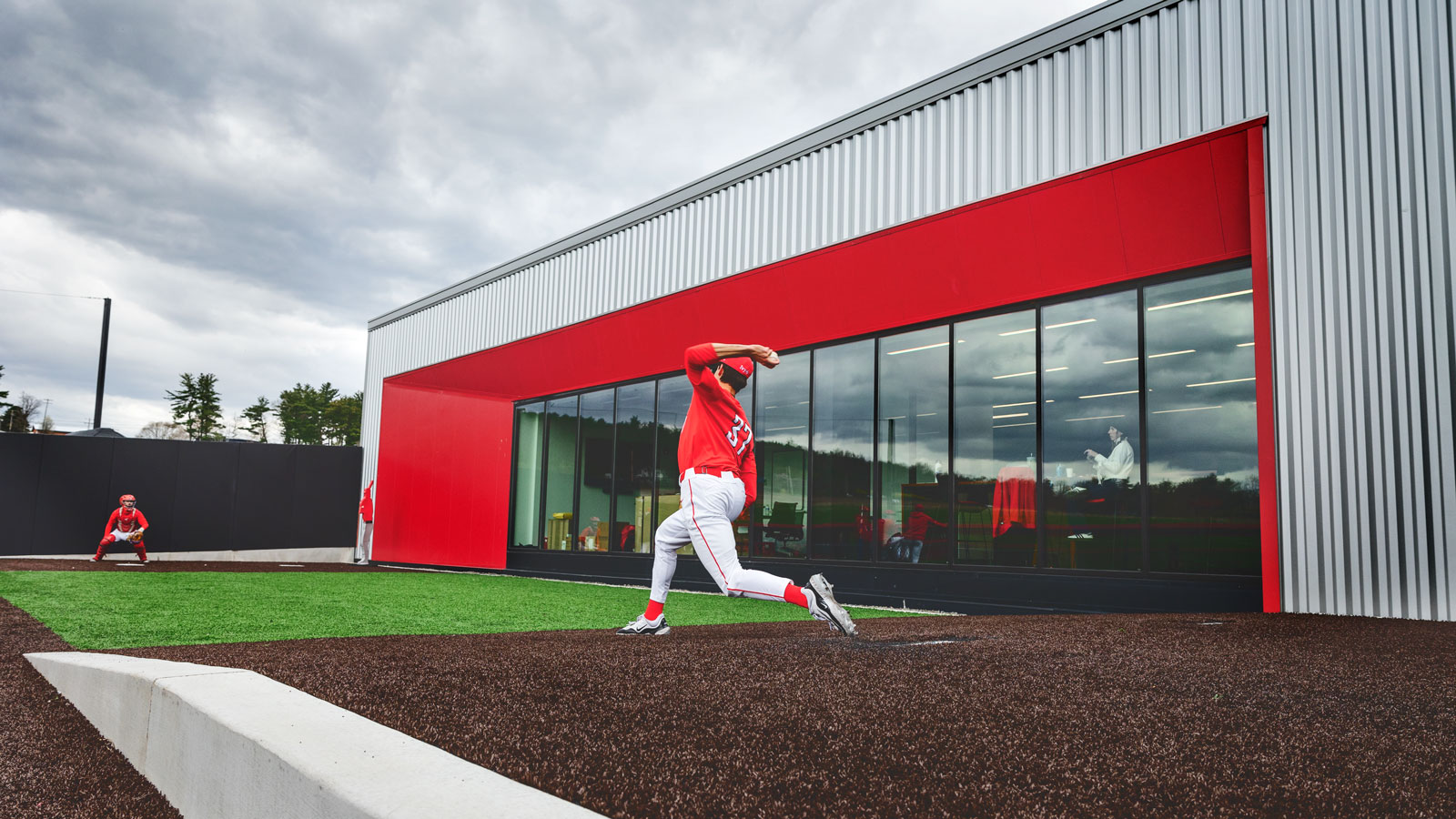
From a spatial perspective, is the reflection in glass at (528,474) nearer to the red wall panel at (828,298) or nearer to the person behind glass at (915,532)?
the red wall panel at (828,298)

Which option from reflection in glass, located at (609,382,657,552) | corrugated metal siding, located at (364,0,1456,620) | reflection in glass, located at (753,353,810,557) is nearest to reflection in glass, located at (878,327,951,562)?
reflection in glass, located at (753,353,810,557)

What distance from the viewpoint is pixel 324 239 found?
35438 mm

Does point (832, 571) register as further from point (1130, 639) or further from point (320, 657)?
point (320, 657)

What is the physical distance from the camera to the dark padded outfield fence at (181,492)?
17.5 m

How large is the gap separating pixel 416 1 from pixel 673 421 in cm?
745

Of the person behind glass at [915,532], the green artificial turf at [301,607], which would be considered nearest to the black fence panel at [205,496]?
the green artificial turf at [301,607]

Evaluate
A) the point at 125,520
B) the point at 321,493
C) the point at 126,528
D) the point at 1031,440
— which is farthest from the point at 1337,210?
the point at 321,493

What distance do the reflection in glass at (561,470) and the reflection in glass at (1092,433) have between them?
30.4 ft

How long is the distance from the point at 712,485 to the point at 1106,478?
5.19 metres

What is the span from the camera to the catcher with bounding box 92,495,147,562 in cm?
1443

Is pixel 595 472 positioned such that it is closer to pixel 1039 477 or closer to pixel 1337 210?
pixel 1039 477

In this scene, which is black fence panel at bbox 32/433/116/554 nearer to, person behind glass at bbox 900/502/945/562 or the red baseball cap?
person behind glass at bbox 900/502/945/562

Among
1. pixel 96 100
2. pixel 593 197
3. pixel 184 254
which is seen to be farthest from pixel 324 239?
pixel 593 197

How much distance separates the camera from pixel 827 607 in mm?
4395
